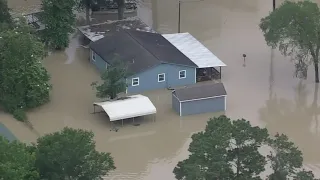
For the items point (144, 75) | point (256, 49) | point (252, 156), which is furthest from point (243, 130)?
point (256, 49)

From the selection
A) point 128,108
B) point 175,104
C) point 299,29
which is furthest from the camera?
point 299,29

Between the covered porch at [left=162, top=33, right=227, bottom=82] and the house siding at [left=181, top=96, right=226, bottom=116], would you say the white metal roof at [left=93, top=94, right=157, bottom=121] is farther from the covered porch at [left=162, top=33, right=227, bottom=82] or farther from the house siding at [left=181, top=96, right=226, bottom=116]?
the covered porch at [left=162, top=33, right=227, bottom=82]

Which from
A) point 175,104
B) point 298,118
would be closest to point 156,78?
point 175,104

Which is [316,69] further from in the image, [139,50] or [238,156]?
[238,156]

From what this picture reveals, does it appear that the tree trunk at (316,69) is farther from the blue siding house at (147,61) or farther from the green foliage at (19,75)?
the green foliage at (19,75)

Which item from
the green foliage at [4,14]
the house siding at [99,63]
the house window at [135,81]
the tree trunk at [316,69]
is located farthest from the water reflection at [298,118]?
the green foliage at [4,14]
